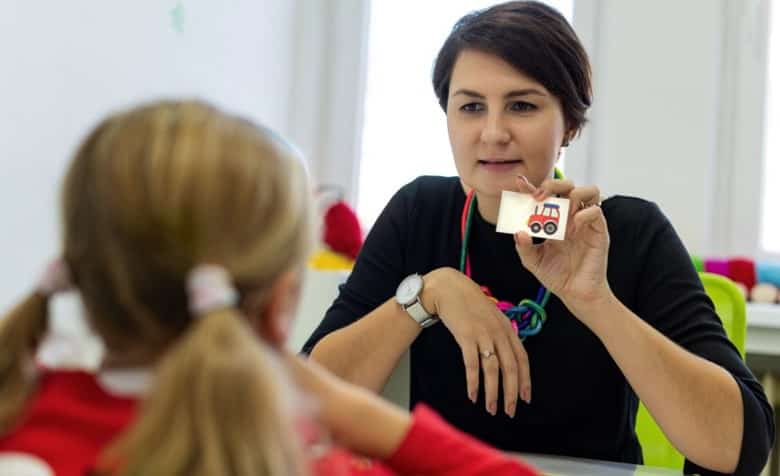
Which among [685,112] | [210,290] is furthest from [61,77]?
[685,112]

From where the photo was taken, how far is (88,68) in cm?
148

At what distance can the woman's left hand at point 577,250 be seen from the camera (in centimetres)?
112

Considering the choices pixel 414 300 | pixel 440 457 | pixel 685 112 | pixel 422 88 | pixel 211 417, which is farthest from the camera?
pixel 422 88

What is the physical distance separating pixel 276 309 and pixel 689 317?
0.75 meters

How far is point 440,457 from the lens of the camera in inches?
25.8

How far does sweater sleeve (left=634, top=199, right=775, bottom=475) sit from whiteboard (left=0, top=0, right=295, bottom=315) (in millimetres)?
623

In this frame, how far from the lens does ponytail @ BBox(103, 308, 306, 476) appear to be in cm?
51

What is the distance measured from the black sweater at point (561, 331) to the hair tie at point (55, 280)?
29.0 inches

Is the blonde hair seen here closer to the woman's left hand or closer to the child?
the child

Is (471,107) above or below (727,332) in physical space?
above

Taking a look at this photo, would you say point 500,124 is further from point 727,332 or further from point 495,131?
point 727,332

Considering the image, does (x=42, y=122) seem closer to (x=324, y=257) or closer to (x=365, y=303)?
(x=365, y=303)

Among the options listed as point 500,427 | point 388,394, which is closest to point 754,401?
point 500,427

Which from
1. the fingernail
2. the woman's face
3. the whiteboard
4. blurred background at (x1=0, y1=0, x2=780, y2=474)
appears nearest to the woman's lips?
the woman's face
